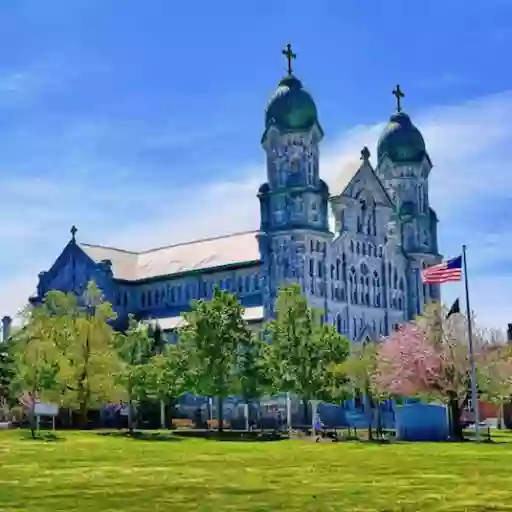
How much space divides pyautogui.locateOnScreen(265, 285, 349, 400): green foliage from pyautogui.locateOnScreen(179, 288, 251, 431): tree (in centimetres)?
274

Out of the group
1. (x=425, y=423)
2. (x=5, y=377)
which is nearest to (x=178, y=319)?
(x=5, y=377)

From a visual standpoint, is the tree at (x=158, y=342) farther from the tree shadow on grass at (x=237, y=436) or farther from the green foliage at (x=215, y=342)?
the tree shadow on grass at (x=237, y=436)

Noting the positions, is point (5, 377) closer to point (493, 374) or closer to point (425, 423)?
point (493, 374)

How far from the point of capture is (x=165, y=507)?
21.2 m

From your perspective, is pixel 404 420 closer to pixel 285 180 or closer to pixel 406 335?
pixel 406 335

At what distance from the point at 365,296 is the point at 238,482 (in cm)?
7711

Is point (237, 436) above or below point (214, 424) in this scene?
below

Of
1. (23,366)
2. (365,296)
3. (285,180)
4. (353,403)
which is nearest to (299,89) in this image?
(285,180)

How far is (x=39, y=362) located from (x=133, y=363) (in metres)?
11.4

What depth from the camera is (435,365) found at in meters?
64.2

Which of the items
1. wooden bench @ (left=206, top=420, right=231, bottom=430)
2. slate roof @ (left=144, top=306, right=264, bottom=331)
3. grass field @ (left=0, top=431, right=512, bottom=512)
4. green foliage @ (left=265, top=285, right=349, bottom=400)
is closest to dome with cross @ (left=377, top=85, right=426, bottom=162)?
slate roof @ (left=144, top=306, right=264, bottom=331)

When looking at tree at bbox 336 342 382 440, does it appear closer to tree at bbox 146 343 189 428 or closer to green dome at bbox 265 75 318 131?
tree at bbox 146 343 189 428

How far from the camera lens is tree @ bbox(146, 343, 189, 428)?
231 feet

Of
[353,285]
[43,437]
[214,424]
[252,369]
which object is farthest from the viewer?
[353,285]
